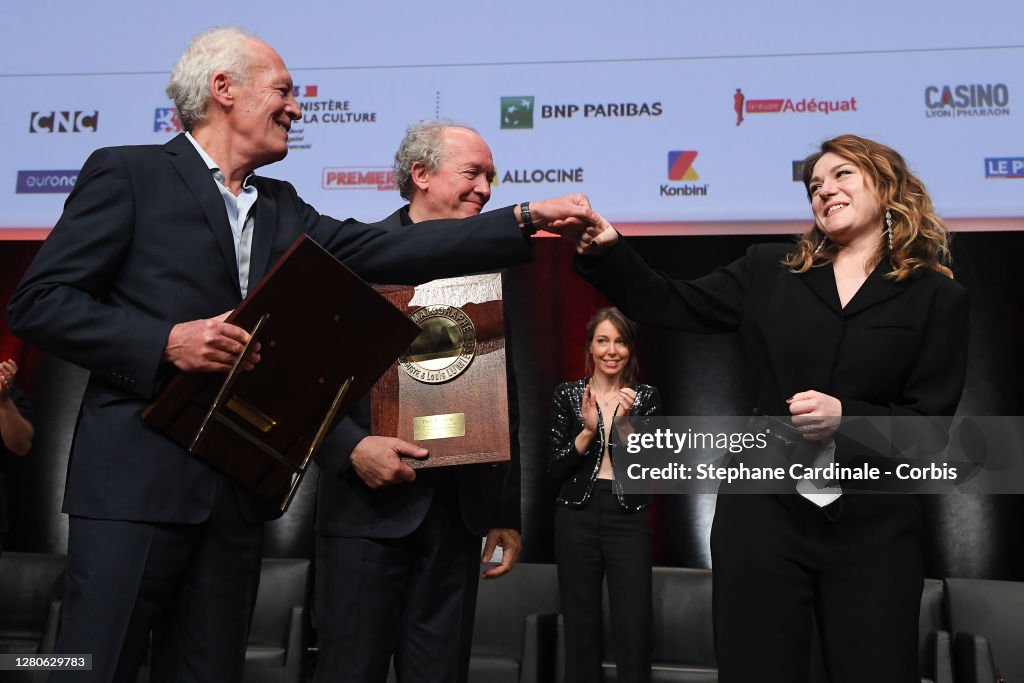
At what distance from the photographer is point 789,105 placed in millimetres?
3947

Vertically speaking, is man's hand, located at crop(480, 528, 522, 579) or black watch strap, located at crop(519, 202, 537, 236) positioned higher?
black watch strap, located at crop(519, 202, 537, 236)

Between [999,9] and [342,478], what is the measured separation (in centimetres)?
345

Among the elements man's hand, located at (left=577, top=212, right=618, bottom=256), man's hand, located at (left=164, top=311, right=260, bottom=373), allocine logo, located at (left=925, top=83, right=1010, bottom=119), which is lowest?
man's hand, located at (left=164, top=311, right=260, bottom=373)

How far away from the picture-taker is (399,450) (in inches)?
81.3

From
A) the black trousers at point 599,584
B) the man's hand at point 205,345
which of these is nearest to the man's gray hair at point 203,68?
the man's hand at point 205,345

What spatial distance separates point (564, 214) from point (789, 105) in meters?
2.34

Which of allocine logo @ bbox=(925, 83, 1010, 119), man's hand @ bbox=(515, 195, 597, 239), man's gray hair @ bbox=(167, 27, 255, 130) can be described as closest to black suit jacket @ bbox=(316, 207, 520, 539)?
man's hand @ bbox=(515, 195, 597, 239)

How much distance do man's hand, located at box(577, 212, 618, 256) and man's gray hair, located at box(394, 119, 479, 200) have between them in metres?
0.70

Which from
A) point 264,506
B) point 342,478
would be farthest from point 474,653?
point 264,506

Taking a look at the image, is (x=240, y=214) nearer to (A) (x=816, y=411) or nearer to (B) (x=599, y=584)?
(A) (x=816, y=411)

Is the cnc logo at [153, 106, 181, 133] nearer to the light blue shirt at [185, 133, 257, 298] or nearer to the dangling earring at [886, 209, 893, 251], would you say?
the light blue shirt at [185, 133, 257, 298]

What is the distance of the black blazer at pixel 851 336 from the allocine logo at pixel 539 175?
6.65ft

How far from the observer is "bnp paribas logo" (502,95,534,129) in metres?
4.09

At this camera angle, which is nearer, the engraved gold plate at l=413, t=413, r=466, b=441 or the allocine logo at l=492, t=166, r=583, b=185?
the engraved gold plate at l=413, t=413, r=466, b=441
